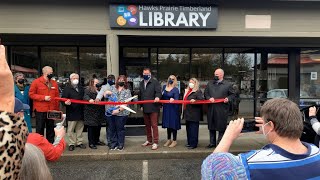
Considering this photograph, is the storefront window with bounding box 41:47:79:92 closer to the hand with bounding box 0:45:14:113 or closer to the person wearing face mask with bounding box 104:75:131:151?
the person wearing face mask with bounding box 104:75:131:151

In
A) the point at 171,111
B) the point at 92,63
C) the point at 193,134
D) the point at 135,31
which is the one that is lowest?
the point at 193,134

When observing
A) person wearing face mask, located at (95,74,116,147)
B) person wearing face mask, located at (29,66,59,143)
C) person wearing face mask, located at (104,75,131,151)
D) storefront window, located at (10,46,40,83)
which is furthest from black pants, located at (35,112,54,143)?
storefront window, located at (10,46,40,83)

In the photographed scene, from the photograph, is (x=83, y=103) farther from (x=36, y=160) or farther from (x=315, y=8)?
(x=315, y=8)

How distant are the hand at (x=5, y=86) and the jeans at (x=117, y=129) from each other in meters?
5.91

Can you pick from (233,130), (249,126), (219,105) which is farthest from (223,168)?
(219,105)

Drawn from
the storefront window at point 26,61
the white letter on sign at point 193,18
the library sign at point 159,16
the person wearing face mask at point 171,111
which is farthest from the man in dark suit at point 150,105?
the storefront window at point 26,61

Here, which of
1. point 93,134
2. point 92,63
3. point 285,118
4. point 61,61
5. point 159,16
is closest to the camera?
point 285,118

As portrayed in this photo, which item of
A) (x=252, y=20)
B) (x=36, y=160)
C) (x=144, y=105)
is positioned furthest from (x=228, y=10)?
(x=36, y=160)

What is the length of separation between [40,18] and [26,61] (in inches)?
116

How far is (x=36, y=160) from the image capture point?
65.5 inches

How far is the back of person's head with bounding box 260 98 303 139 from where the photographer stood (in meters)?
1.81

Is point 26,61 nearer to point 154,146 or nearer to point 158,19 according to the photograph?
point 158,19

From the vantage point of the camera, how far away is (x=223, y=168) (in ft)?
5.42

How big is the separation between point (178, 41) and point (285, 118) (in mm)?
8893
